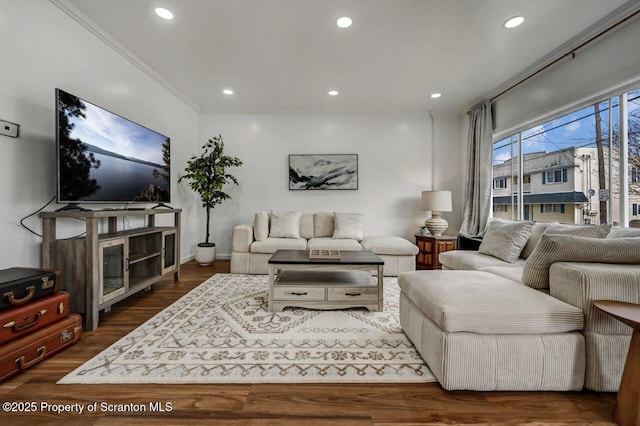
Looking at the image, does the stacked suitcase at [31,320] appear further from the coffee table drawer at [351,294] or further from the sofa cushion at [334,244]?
the sofa cushion at [334,244]

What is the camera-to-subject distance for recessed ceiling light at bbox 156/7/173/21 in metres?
2.21

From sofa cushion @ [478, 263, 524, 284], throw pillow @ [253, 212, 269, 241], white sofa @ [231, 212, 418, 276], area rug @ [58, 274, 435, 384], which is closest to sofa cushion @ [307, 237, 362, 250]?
white sofa @ [231, 212, 418, 276]

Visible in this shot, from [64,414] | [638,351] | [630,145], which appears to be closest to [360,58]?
[630,145]

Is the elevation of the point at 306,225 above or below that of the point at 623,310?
above

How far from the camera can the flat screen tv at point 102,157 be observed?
2006 millimetres

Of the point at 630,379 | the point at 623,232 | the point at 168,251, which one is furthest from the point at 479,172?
the point at 168,251

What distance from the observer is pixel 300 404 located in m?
1.27

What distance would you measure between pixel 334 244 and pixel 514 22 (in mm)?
2964

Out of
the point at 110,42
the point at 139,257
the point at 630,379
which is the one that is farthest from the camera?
the point at 110,42

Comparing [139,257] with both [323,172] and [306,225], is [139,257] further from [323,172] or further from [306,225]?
[323,172]

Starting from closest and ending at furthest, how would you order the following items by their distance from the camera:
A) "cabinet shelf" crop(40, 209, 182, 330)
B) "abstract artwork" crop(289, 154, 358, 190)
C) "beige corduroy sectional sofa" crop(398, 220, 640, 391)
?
"beige corduroy sectional sofa" crop(398, 220, 640, 391), "cabinet shelf" crop(40, 209, 182, 330), "abstract artwork" crop(289, 154, 358, 190)

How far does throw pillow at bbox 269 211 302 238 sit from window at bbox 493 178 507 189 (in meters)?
3.11

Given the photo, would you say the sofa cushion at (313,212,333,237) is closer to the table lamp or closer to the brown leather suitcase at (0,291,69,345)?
the table lamp

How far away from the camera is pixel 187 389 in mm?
1363
